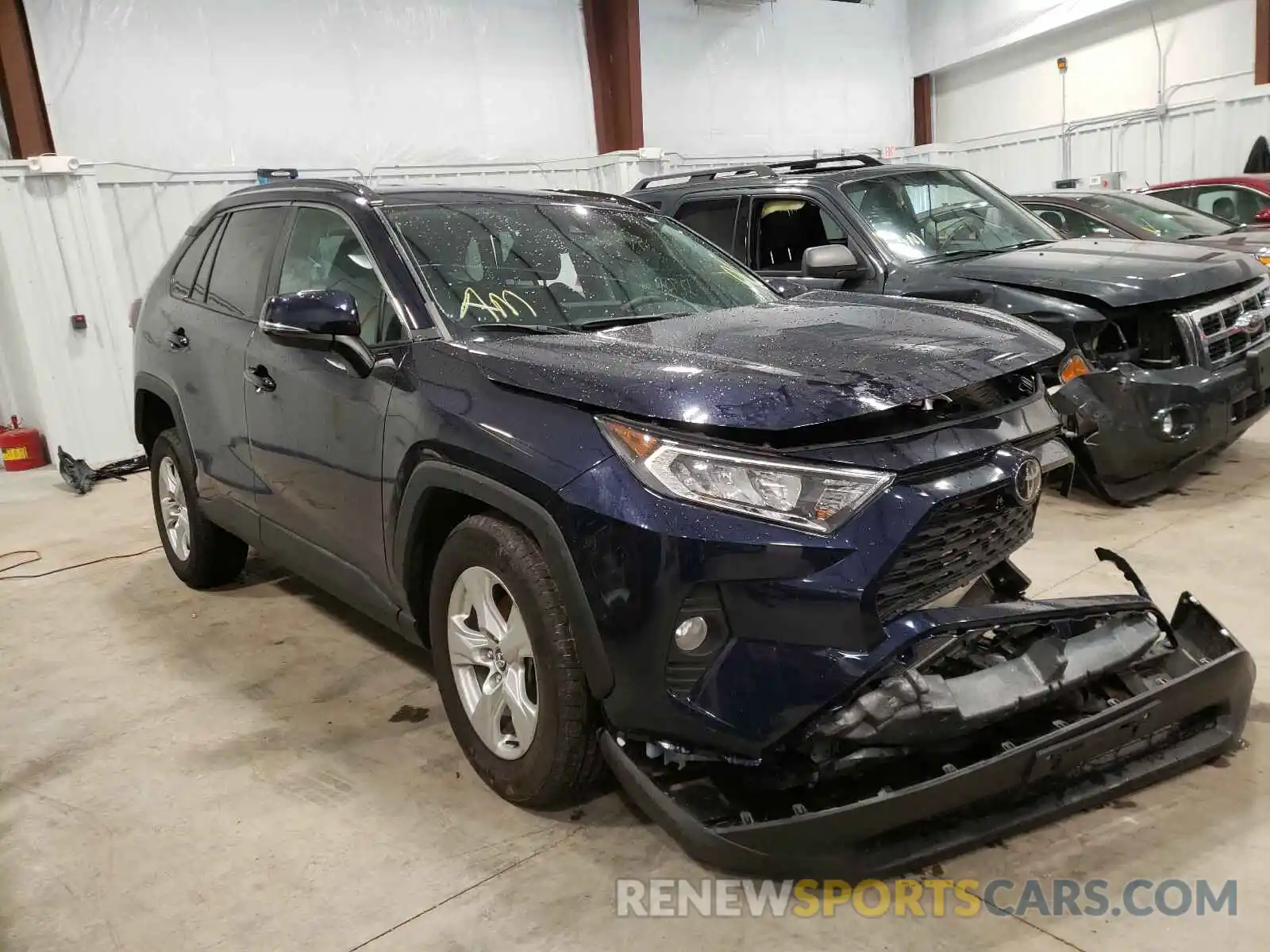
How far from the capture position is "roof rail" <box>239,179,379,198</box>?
3121 millimetres

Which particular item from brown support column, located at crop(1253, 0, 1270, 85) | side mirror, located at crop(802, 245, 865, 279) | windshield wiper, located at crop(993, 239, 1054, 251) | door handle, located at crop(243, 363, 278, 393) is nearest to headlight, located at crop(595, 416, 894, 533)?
door handle, located at crop(243, 363, 278, 393)

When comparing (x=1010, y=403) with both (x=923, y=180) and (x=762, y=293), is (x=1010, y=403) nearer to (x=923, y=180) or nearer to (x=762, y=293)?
(x=762, y=293)

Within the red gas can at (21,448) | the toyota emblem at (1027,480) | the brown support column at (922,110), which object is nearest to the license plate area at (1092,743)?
the toyota emblem at (1027,480)

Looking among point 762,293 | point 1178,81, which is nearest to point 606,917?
point 762,293

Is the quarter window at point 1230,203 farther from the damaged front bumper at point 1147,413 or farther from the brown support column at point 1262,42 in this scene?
the damaged front bumper at point 1147,413

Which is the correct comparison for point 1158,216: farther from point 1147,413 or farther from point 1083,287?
point 1147,413

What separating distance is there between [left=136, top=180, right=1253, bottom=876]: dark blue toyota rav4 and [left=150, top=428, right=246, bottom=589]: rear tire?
125 cm

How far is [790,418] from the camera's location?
6.63 ft

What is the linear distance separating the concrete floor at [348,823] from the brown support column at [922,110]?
11.8 meters

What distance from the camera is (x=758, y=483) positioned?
2.03m

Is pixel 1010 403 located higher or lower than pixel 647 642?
higher

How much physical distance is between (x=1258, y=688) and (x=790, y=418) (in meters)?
1.94

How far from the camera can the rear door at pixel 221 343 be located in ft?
11.6

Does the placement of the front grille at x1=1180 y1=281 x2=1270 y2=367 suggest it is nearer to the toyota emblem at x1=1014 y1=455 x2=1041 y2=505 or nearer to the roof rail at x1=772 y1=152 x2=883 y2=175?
the roof rail at x1=772 y1=152 x2=883 y2=175
